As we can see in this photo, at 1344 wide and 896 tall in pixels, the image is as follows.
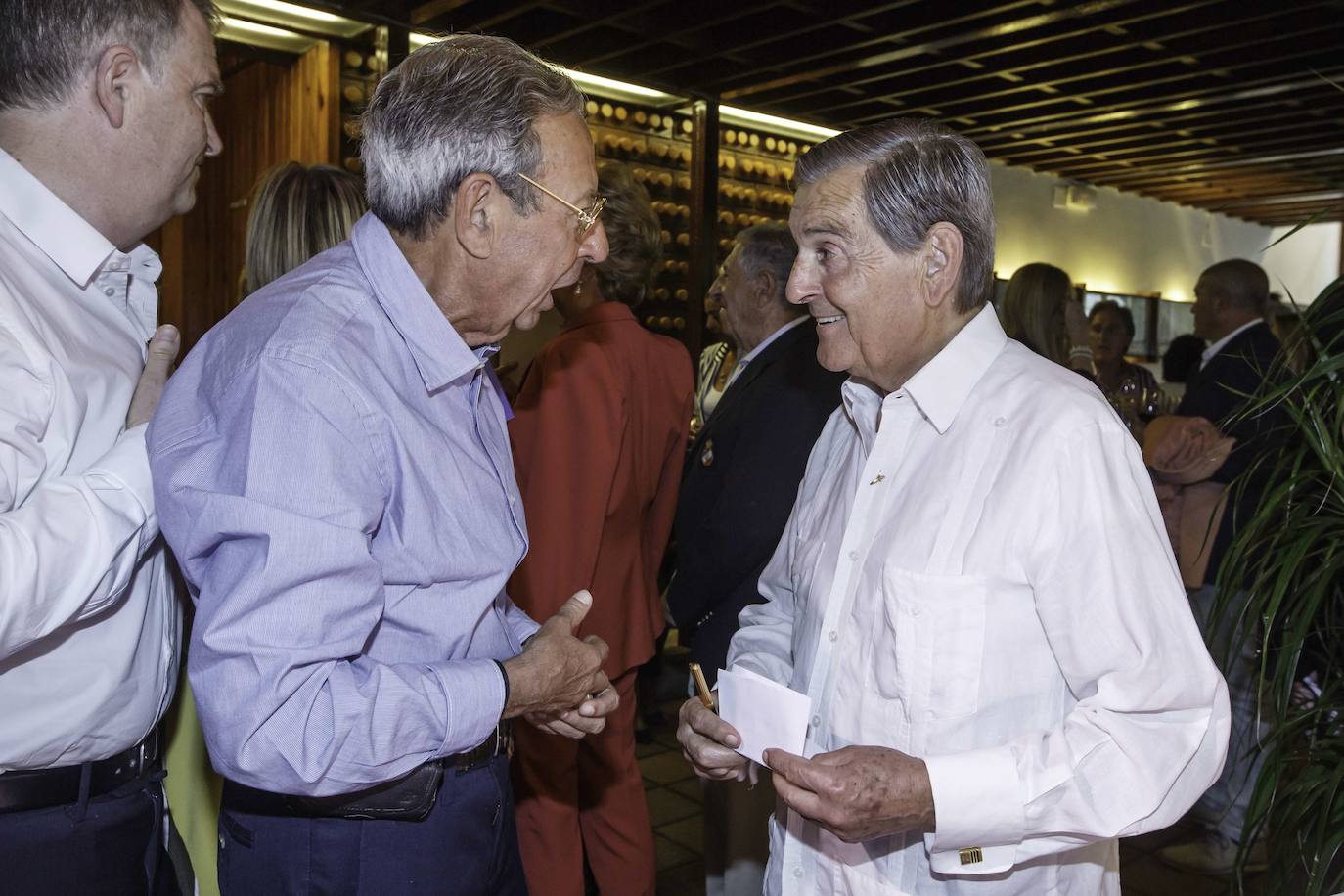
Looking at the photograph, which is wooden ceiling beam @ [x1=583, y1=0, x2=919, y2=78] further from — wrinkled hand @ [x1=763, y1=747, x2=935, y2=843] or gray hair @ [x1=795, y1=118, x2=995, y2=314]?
wrinkled hand @ [x1=763, y1=747, x2=935, y2=843]

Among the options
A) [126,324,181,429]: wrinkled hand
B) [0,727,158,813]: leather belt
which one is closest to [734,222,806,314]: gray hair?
[126,324,181,429]: wrinkled hand

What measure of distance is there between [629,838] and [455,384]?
6.23 feet

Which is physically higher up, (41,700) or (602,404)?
(602,404)

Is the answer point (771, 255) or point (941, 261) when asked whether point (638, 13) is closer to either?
point (771, 255)

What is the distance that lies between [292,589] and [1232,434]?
12.0ft

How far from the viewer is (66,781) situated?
140 cm

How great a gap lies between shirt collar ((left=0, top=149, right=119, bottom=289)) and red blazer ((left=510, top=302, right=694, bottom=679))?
55.1 inches

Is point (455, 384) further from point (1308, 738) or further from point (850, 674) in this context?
point (1308, 738)

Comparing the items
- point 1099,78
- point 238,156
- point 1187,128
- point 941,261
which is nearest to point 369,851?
point 941,261

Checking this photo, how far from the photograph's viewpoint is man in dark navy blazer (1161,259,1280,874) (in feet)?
11.7

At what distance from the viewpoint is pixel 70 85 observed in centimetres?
144

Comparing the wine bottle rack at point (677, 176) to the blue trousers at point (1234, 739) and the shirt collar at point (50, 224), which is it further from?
the shirt collar at point (50, 224)

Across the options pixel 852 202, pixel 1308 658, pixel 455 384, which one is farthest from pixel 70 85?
pixel 1308 658

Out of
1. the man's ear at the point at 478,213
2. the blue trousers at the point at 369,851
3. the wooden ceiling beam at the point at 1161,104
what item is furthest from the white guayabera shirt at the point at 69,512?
the wooden ceiling beam at the point at 1161,104
